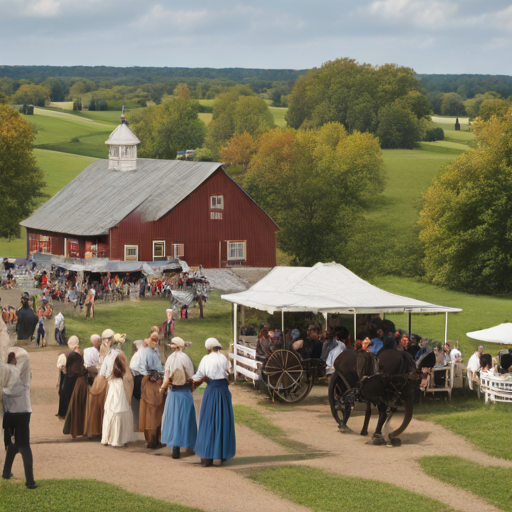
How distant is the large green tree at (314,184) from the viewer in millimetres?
68625

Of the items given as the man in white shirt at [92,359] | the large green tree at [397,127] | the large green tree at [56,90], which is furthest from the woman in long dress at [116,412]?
the large green tree at [56,90]

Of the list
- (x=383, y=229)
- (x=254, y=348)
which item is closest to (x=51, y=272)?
(x=254, y=348)

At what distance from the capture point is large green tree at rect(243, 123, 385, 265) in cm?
6862

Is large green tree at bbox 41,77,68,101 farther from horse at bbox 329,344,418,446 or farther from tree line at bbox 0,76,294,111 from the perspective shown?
horse at bbox 329,344,418,446

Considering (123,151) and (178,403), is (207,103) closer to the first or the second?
(123,151)

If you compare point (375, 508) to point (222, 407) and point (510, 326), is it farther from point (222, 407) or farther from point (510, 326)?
point (510, 326)

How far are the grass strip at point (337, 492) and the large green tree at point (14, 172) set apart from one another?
57.8 m

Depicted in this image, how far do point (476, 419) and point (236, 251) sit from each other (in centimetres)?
3529

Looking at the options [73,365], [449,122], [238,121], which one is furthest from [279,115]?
[73,365]

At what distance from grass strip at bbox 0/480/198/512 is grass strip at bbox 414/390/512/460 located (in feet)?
24.0

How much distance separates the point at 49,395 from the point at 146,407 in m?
6.81

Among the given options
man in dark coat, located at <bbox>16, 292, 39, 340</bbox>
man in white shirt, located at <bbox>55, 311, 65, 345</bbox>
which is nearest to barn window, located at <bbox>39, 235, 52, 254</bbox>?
man in dark coat, located at <bbox>16, 292, 39, 340</bbox>

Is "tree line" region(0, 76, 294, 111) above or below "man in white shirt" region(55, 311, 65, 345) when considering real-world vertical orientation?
above

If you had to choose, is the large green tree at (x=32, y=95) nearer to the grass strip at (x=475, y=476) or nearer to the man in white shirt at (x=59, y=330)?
the man in white shirt at (x=59, y=330)
